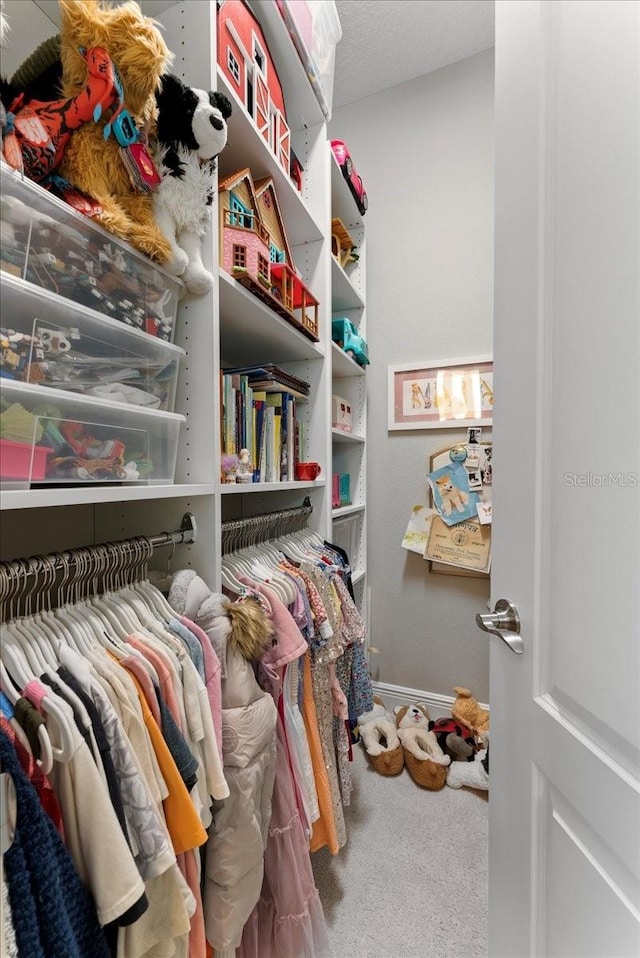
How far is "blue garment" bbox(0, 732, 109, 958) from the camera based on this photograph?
1.49ft

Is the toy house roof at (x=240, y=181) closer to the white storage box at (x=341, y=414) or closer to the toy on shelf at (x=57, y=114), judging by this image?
the toy on shelf at (x=57, y=114)

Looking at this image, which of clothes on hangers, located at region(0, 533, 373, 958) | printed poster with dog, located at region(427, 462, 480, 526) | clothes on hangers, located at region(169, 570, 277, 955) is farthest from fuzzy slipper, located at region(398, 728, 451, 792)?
clothes on hangers, located at region(169, 570, 277, 955)

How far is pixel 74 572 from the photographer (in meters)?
0.73

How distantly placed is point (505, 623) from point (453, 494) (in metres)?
1.31

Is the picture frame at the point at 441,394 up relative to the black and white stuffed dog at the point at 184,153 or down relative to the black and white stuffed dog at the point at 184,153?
down

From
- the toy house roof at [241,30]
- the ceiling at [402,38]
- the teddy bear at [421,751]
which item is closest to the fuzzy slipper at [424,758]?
the teddy bear at [421,751]

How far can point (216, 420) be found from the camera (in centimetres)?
93

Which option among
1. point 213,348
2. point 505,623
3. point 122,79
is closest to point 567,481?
point 505,623

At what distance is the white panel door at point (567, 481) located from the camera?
51cm

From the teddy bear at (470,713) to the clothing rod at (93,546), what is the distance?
63.4 inches

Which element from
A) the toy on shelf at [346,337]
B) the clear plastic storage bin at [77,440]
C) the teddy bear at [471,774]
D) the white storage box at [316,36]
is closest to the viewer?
the clear plastic storage bin at [77,440]

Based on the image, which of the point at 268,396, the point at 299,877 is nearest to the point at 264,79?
the point at 268,396

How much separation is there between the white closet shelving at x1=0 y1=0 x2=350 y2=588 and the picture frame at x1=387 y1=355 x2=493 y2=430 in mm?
692

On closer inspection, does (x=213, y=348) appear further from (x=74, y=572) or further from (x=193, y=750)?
(x=193, y=750)
